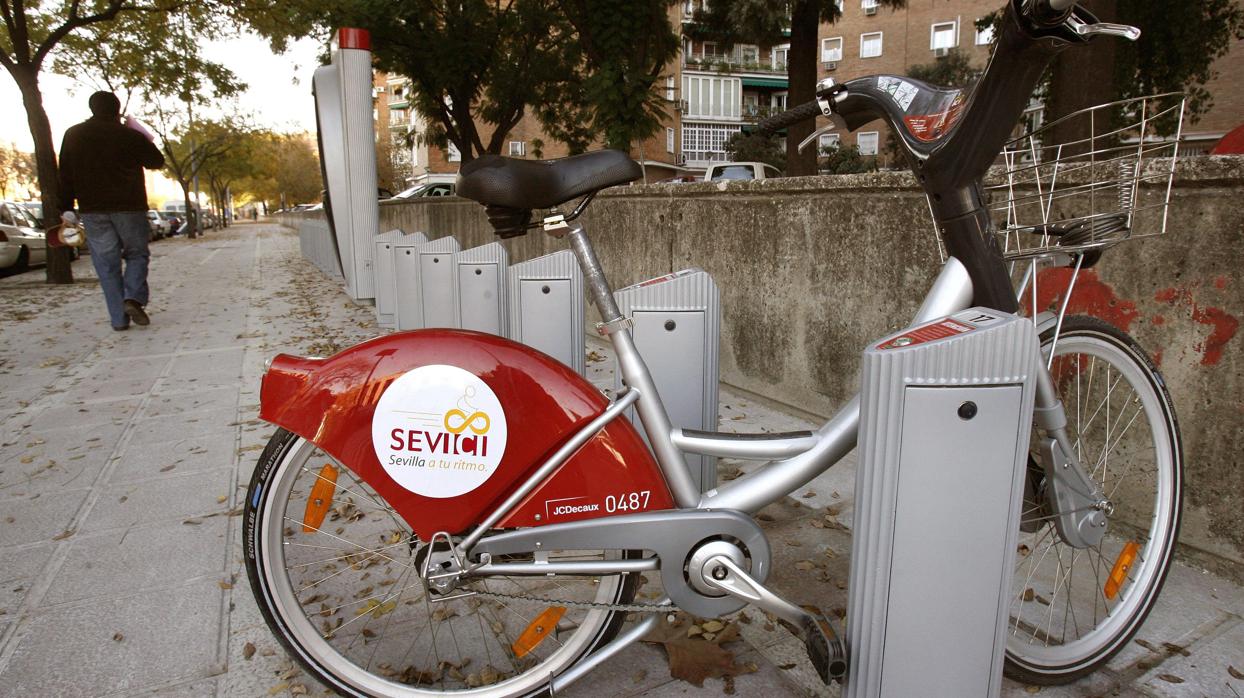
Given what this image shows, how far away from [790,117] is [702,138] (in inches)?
2252

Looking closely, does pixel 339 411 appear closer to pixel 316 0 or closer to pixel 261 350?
pixel 261 350

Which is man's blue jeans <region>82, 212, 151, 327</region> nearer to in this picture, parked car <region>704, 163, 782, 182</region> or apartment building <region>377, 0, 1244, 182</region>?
parked car <region>704, 163, 782, 182</region>

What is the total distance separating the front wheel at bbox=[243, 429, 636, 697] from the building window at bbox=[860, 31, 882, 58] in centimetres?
5131

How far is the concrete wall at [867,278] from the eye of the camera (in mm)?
2582

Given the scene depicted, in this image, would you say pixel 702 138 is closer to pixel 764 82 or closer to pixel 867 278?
pixel 764 82

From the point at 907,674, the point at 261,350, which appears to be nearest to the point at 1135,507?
the point at 907,674

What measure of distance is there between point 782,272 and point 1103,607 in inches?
104

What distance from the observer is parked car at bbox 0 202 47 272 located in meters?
15.6

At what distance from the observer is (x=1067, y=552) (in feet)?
8.59

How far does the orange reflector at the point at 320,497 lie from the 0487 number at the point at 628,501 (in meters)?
0.77

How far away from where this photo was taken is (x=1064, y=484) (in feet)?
6.61

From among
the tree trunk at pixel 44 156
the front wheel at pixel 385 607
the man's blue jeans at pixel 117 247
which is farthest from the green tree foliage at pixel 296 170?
the front wheel at pixel 385 607

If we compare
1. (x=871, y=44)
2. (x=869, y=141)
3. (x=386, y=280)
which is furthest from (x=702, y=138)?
(x=386, y=280)

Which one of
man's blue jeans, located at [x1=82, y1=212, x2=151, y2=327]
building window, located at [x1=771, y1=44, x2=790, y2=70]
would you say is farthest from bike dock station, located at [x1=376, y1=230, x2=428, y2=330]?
building window, located at [x1=771, y1=44, x2=790, y2=70]
